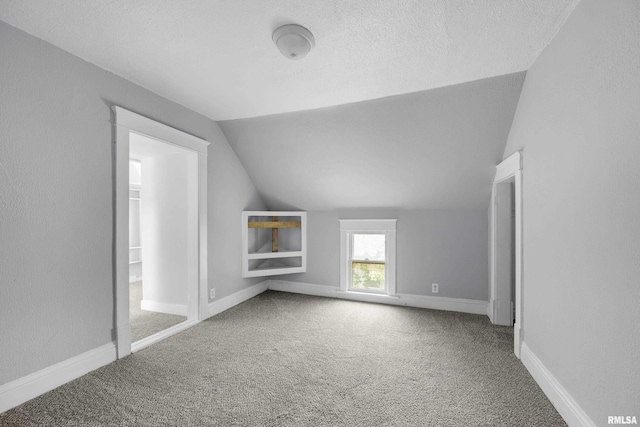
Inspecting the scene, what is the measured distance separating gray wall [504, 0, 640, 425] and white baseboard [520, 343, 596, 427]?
5 cm

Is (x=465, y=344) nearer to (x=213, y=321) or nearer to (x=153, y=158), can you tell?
(x=213, y=321)

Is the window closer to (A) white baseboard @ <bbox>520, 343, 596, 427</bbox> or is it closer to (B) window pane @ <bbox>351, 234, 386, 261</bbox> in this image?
(B) window pane @ <bbox>351, 234, 386, 261</bbox>

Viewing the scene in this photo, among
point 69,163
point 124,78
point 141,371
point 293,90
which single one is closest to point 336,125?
point 293,90

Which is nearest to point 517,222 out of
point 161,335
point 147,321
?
point 161,335

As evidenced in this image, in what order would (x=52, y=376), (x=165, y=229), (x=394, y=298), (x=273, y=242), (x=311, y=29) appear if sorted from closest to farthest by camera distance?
1. (x=311, y=29)
2. (x=52, y=376)
3. (x=165, y=229)
4. (x=394, y=298)
5. (x=273, y=242)

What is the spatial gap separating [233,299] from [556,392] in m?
3.40

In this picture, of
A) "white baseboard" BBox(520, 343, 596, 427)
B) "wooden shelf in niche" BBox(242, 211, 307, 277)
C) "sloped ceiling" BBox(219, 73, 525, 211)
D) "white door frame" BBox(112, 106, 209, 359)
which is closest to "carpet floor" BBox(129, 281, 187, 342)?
"white door frame" BBox(112, 106, 209, 359)

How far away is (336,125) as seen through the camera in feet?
10.1

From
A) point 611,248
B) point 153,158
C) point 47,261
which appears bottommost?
point 47,261

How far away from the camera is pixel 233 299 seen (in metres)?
3.81

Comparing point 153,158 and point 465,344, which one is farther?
point 153,158

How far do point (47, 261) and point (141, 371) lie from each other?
3.56 feet

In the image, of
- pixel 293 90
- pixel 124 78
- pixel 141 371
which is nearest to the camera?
pixel 141 371

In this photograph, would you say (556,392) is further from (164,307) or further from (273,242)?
(164,307)
